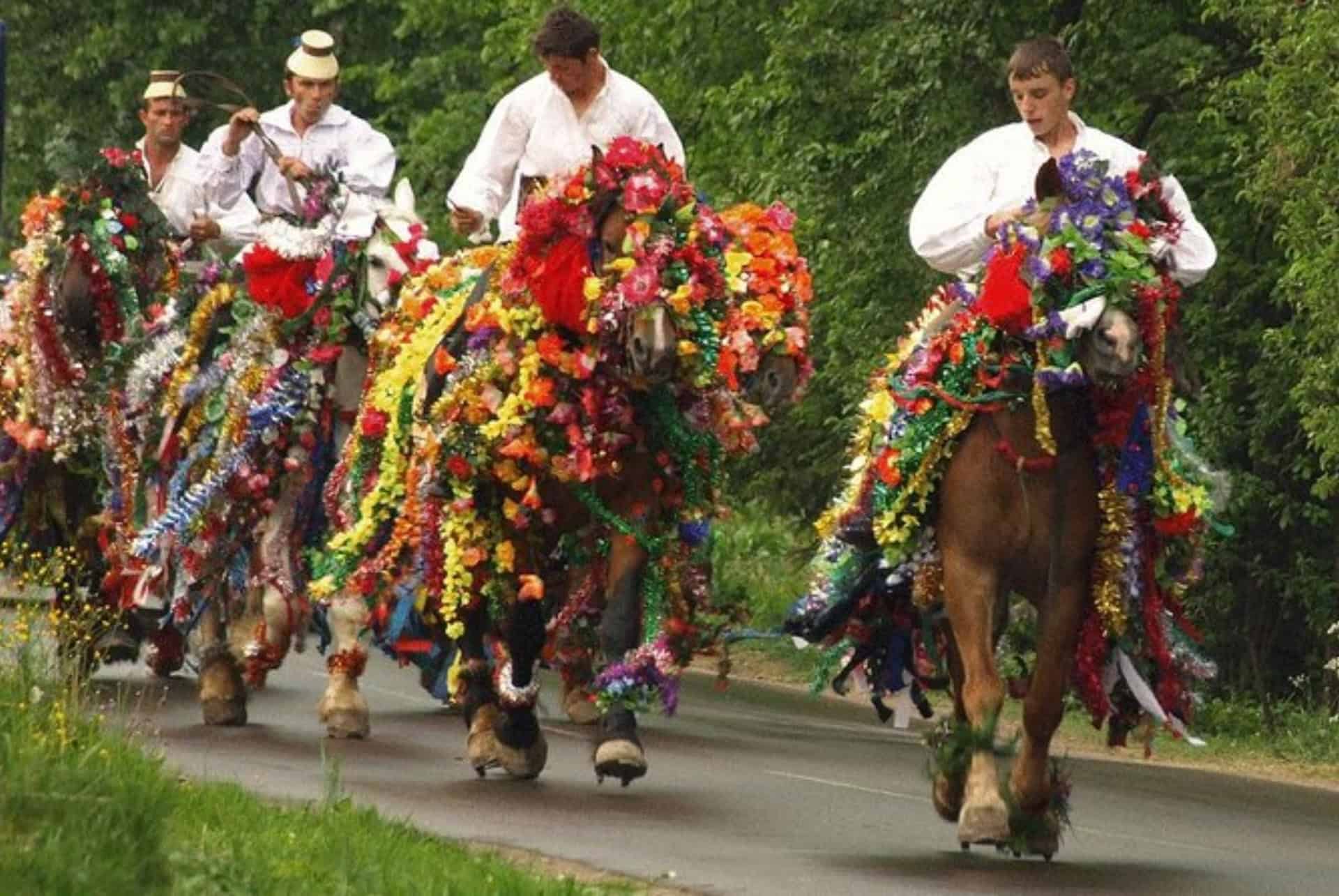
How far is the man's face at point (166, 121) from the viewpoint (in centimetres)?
1812

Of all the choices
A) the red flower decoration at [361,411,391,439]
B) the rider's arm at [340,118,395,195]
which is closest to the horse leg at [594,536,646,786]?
the red flower decoration at [361,411,391,439]

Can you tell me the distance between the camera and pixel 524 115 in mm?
14992

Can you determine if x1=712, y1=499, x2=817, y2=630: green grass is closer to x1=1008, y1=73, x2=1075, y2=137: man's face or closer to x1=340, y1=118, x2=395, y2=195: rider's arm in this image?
x1=340, y1=118, x2=395, y2=195: rider's arm

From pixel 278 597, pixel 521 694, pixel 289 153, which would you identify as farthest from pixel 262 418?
pixel 521 694

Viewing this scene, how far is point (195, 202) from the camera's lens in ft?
58.9

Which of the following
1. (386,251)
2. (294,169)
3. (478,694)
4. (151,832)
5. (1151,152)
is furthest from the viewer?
(1151,152)

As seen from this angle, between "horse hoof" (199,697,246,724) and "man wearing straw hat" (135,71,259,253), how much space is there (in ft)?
7.36

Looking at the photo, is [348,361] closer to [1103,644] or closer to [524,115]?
[524,115]

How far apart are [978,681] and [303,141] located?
599 cm

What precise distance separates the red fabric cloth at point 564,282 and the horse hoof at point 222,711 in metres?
3.33

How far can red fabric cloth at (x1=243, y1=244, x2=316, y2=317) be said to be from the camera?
1623 centimetres

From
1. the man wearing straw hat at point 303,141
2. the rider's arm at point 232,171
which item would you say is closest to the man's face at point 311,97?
the man wearing straw hat at point 303,141

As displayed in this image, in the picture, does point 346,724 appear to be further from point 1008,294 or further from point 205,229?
point 1008,294

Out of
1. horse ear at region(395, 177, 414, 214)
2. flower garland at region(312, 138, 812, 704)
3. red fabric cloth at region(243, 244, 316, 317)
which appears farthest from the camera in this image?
horse ear at region(395, 177, 414, 214)
